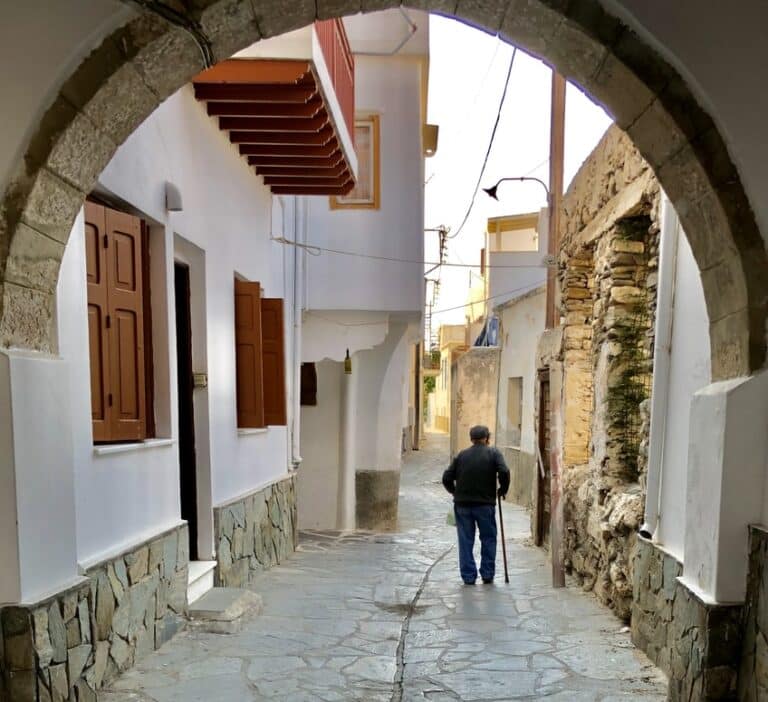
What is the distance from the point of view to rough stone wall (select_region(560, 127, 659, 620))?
427 cm

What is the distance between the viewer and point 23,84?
2.07 metres

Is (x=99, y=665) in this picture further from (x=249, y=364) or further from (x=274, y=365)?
(x=274, y=365)

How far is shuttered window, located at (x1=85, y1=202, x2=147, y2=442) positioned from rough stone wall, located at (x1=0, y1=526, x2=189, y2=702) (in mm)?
761

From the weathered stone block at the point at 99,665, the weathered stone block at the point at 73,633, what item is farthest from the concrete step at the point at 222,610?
the weathered stone block at the point at 73,633

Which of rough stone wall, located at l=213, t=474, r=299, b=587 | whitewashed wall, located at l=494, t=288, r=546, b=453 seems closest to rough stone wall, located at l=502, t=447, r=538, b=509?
whitewashed wall, located at l=494, t=288, r=546, b=453

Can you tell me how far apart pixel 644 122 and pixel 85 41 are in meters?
2.01

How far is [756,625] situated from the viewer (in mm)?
2119

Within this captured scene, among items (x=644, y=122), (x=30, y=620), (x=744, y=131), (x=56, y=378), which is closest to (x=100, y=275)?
(x=56, y=378)

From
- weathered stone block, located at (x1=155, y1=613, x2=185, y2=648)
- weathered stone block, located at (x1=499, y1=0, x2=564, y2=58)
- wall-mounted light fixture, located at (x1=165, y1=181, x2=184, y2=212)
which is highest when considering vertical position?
weathered stone block, located at (x1=499, y1=0, x2=564, y2=58)

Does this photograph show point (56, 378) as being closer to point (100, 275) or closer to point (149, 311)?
point (100, 275)

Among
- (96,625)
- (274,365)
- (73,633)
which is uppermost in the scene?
(274,365)

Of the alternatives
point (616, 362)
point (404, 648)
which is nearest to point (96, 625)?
point (404, 648)

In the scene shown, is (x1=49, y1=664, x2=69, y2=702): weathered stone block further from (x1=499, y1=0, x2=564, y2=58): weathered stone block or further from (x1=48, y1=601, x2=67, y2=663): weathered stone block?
(x1=499, y1=0, x2=564, y2=58): weathered stone block

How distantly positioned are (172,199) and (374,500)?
22.1 feet
